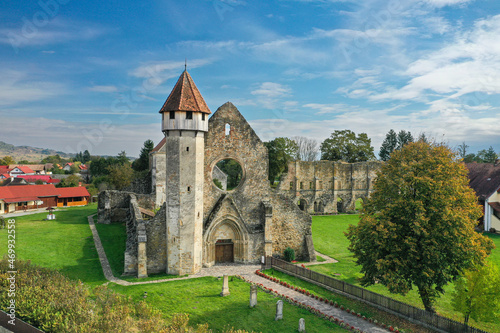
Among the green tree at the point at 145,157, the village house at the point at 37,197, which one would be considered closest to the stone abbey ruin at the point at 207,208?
the village house at the point at 37,197

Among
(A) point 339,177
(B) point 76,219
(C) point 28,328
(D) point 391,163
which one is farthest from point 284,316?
(A) point 339,177

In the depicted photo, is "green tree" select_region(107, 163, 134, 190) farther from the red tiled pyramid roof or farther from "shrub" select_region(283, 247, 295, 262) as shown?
"shrub" select_region(283, 247, 295, 262)

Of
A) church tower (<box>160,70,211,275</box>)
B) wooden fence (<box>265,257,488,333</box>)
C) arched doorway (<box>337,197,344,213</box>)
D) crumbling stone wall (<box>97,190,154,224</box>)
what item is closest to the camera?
wooden fence (<box>265,257,488,333</box>)

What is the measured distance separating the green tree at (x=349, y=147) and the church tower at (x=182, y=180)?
49.3 metres

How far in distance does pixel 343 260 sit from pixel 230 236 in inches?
372

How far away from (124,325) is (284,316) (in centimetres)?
817

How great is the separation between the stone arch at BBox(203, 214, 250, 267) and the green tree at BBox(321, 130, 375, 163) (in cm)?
4648

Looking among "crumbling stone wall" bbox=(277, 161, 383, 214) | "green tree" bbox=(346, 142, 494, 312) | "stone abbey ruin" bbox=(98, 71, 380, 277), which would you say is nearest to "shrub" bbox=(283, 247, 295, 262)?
"stone abbey ruin" bbox=(98, 71, 380, 277)

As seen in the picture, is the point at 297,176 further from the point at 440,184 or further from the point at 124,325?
the point at 124,325

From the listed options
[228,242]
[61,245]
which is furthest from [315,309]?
[61,245]

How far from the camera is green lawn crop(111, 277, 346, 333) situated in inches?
591

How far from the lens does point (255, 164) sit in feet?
81.9

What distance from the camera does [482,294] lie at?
14.0 meters

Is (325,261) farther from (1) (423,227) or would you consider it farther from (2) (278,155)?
(2) (278,155)
